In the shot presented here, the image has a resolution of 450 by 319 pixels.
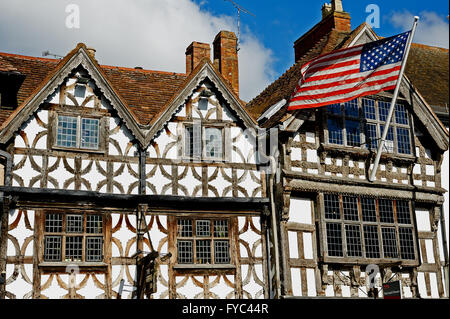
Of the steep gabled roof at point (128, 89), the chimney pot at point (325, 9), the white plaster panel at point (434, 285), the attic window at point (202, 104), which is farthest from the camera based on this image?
the chimney pot at point (325, 9)

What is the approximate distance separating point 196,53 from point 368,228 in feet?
24.3

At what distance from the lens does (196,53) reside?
20875mm

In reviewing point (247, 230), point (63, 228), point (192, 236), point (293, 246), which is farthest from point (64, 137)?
point (293, 246)

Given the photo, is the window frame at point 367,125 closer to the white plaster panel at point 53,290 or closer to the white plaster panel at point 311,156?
the white plaster panel at point 311,156

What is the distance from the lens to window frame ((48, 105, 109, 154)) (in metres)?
17.1

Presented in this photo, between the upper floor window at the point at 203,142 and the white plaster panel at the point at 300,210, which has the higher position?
the upper floor window at the point at 203,142

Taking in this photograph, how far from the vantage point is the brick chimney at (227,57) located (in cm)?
2086

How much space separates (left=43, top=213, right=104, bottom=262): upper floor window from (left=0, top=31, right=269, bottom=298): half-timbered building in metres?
0.03

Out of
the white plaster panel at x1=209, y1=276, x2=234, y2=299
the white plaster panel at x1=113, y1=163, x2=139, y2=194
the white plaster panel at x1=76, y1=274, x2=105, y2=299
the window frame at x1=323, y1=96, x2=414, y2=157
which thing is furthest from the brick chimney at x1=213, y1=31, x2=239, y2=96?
the white plaster panel at x1=76, y1=274, x2=105, y2=299

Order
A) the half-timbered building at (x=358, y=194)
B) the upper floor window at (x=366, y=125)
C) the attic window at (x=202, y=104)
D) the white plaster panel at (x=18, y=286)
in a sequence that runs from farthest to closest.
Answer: the upper floor window at (x=366, y=125)
the attic window at (x=202, y=104)
the half-timbered building at (x=358, y=194)
the white plaster panel at (x=18, y=286)

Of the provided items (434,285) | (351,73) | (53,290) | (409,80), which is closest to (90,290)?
(53,290)

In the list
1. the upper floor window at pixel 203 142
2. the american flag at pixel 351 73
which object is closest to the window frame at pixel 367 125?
the american flag at pixel 351 73

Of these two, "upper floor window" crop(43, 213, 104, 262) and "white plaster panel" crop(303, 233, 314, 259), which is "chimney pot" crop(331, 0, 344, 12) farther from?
"upper floor window" crop(43, 213, 104, 262)

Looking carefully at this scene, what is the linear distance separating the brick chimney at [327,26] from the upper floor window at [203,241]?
7591 mm
